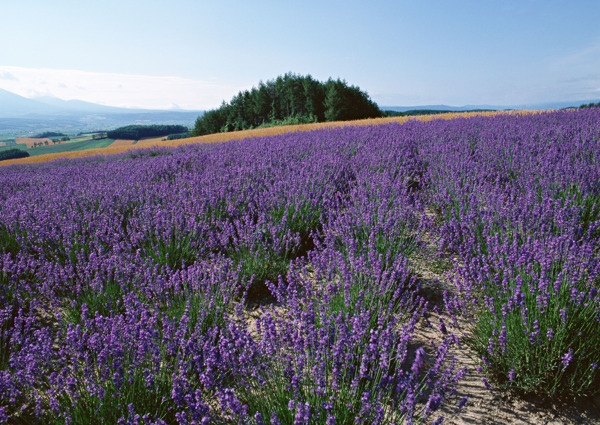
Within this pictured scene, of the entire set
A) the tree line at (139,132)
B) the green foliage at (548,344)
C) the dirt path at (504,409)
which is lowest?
the dirt path at (504,409)

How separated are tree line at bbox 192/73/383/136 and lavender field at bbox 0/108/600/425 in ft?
104

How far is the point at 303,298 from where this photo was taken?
2.45 m

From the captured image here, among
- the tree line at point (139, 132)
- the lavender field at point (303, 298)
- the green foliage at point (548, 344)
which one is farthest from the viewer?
the tree line at point (139, 132)

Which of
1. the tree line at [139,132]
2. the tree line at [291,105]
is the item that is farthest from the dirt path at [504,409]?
the tree line at [139,132]

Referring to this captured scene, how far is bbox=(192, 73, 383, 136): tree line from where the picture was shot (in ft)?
124

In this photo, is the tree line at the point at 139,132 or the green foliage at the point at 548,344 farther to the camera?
the tree line at the point at 139,132

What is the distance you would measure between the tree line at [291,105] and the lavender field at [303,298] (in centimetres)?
3177

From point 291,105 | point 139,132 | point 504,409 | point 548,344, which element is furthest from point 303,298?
point 139,132

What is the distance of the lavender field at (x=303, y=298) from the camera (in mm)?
1392

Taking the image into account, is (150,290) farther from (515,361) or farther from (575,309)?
(575,309)

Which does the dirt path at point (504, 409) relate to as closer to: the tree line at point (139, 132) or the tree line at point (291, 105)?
the tree line at point (291, 105)

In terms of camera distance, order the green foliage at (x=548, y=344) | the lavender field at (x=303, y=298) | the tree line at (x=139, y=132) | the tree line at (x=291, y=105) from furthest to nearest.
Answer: the tree line at (x=139, y=132) → the tree line at (x=291, y=105) → the green foliage at (x=548, y=344) → the lavender field at (x=303, y=298)

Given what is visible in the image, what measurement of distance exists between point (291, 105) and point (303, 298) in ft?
141

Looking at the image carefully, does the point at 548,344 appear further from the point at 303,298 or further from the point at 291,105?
the point at 291,105
